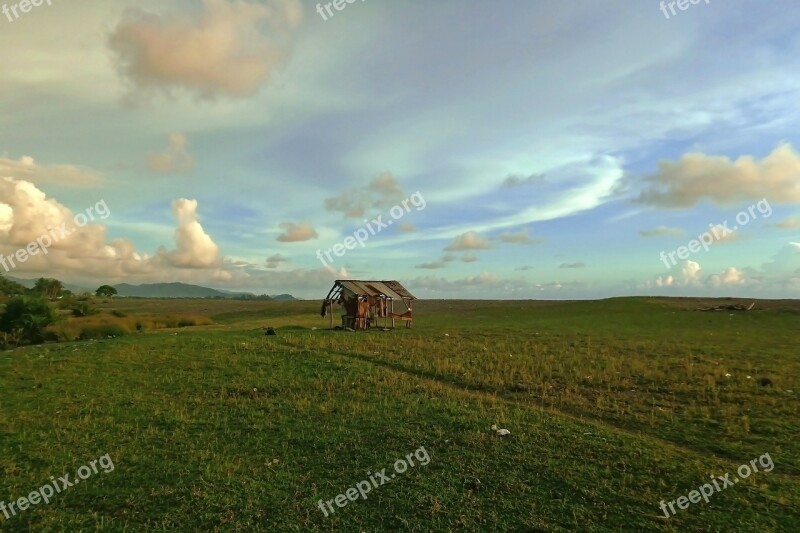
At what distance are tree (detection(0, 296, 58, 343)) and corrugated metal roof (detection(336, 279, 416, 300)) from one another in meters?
23.2

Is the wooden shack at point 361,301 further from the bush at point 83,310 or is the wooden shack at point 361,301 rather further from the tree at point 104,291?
the tree at point 104,291

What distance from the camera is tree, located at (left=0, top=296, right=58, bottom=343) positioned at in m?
37.1

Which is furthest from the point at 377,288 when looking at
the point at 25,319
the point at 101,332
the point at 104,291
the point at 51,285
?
the point at 104,291

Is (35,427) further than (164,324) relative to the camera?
No

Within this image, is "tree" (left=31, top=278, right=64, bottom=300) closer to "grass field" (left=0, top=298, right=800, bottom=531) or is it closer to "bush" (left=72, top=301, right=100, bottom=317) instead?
"bush" (left=72, top=301, right=100, bottom=317)

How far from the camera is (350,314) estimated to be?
146ft

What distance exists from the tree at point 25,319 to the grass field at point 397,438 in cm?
1389

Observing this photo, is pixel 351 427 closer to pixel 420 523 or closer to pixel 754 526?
pixel 420 523

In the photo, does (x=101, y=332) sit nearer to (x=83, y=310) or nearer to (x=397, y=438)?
(x=83, y=310)

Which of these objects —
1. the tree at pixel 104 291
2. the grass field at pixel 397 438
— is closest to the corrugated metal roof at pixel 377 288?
the grass field at pixel 397 438

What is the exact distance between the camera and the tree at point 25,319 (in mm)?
37125

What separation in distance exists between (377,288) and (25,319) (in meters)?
28.0

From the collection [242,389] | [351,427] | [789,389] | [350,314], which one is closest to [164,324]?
[350,314]

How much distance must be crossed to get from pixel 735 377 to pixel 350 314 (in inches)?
1187
